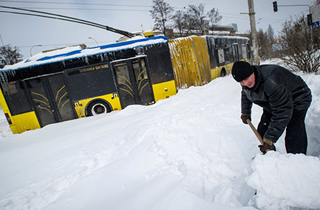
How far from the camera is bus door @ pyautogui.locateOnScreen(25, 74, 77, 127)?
657 centimetres

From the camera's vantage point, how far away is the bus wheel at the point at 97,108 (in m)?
6.88

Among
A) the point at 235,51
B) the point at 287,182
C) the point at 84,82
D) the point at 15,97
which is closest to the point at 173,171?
the point at 287,182

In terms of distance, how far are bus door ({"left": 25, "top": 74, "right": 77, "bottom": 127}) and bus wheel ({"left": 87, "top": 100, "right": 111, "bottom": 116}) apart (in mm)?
784

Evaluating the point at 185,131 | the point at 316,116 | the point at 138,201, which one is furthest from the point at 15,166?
the point at 316,116

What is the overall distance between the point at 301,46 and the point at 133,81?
6.72 m

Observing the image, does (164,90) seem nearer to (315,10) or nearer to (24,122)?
(24,122)

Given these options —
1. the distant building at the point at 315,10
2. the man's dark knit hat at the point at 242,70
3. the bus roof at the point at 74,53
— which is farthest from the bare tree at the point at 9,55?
the distant building at the point at 315,10

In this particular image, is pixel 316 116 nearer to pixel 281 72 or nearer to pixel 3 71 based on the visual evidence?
pixel 281 72

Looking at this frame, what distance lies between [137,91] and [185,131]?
14.5 feet

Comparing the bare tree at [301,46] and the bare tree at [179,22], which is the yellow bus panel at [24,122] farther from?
the bare tree at [179,22]

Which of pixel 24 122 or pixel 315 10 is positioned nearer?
pixel 24 122

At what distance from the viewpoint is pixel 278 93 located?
5.15ft

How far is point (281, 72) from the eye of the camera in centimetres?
167

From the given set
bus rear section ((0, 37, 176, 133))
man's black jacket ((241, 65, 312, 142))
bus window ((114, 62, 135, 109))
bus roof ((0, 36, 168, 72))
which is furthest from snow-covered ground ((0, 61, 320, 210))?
bus roof ((0, 36, 168, 72))
